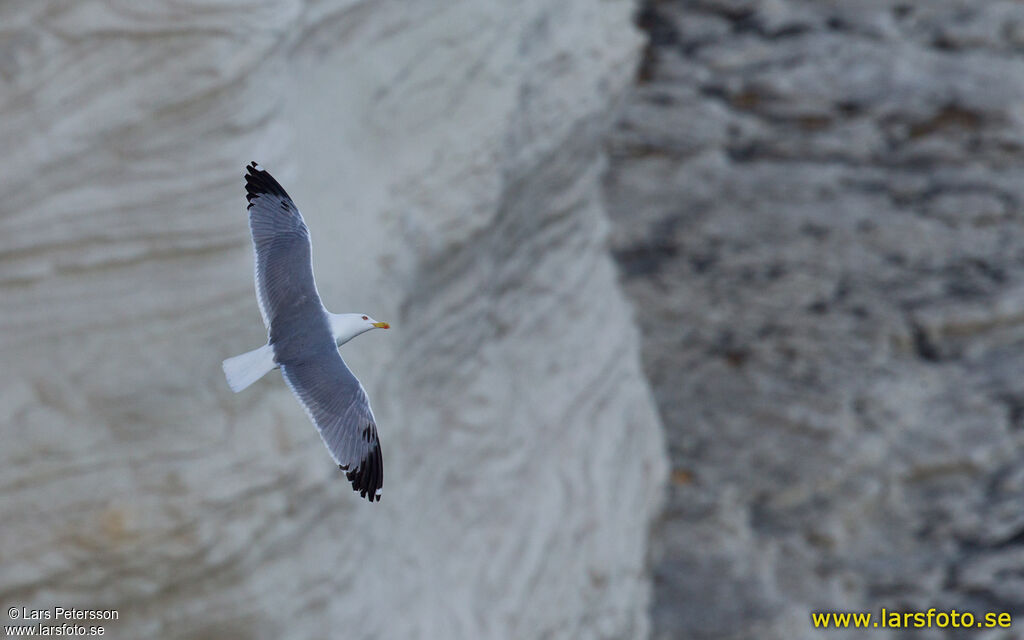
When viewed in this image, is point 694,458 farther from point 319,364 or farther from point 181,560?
point 319,364

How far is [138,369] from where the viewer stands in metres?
2.93

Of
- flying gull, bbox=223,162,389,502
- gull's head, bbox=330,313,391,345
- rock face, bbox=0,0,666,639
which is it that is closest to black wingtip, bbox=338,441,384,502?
flying gull, bbox=223,162,389,502

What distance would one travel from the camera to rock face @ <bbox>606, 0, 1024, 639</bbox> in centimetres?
434

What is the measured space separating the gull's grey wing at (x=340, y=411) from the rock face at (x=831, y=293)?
276 cm

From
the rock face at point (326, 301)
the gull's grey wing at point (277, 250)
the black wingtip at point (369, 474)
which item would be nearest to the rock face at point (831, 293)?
the rock face at point (326, 301)

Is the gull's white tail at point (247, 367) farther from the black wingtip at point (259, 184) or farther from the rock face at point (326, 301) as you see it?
the rock face at point (326, 301)

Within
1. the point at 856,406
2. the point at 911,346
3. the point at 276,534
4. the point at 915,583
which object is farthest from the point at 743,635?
the point at 276,534

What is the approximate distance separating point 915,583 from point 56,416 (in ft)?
10.6

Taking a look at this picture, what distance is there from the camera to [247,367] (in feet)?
6.89

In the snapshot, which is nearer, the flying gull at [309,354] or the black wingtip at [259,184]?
the flying gull at [309,354]

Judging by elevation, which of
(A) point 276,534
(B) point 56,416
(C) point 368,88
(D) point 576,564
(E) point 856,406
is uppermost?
(C) point 368,88

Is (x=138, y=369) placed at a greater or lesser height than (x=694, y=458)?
greater

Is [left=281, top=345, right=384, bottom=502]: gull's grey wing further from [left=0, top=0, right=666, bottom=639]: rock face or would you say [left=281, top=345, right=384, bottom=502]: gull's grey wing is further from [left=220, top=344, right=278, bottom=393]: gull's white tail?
[left=0, top=0, right=666, bottom=639]: rock face

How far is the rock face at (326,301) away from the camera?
2822mm
